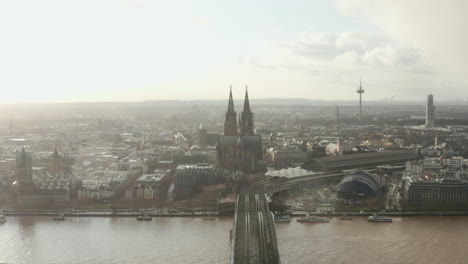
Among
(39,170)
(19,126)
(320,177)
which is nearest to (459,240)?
(320,177)

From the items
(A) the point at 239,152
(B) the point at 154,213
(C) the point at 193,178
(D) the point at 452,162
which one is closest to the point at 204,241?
(B) the point at 154,213

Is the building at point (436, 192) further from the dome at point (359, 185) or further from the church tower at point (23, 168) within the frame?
the church tower at point (23, 168)

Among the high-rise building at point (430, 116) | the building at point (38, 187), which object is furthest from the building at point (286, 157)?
the high-rise building at point (430, 116)

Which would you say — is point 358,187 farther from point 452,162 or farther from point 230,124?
point 452,162

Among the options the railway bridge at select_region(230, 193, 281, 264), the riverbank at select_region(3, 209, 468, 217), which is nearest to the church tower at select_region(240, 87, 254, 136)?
the railway bridge at select_region(230, 193, 281, 264)

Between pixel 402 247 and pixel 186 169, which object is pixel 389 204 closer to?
pixel 402 247

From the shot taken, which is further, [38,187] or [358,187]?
[358,187]

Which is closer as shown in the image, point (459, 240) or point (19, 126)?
point (459, 240)

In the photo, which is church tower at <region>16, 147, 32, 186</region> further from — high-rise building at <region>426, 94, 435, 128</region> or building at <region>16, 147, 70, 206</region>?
high-rise building at <region>426, 94, 435, 128</region>
